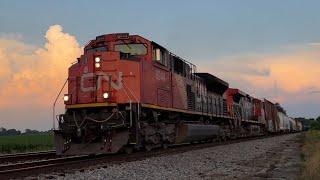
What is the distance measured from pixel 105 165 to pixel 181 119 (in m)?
7.21

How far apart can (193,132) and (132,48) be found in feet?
15.6

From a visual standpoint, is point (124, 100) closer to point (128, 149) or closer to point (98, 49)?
point (128, 149)

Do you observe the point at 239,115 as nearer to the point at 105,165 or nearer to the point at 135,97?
the point at 135,97

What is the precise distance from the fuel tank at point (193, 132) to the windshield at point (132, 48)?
364 cm

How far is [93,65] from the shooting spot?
13.0 meters

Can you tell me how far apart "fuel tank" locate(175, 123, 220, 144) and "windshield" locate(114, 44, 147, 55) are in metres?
3.64

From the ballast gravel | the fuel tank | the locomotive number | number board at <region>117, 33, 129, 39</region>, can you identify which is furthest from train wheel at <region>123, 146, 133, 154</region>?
number board at <region>117, 33, 129, 39</region>

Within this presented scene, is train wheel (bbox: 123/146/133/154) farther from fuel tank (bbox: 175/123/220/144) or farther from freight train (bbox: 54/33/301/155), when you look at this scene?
fuel tank (bbox: 175/123/220/144)

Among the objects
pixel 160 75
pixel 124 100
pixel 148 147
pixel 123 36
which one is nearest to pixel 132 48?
pixel 123 36

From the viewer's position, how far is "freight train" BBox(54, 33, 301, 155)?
471 inches

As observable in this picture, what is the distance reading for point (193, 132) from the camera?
1642 centimetres

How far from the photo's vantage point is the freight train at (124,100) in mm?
11961

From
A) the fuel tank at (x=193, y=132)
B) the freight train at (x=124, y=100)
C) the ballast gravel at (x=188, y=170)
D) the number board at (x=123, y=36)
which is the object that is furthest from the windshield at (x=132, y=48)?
the ballast gravel at (x=188, y=170)

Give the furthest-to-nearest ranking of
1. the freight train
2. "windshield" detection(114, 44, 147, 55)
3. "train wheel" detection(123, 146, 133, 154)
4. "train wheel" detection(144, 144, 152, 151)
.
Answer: "windshield" detection(114, 44, 147, 55) → "train wheel" detection(144, 144, 152, 151) → "train wheel" detection(123, 146, 133, 154) → the freight train
